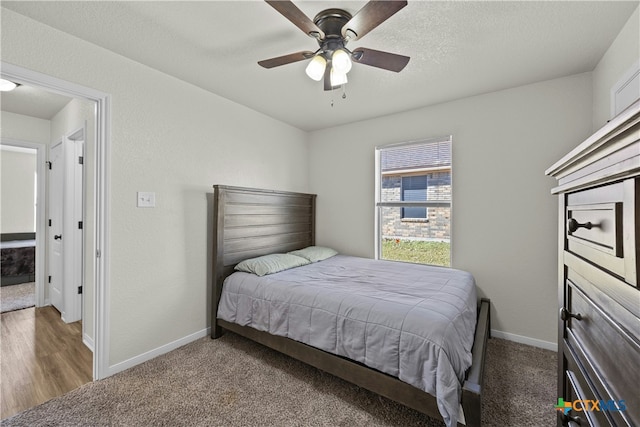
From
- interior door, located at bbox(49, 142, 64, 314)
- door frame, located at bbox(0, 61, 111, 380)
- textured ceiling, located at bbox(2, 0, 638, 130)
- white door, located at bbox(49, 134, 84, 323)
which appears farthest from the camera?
interior door, located at bbox(49, 142, 64, 314)

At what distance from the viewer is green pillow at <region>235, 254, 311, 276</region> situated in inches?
105

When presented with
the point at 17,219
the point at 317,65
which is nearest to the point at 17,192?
the point at 17,219

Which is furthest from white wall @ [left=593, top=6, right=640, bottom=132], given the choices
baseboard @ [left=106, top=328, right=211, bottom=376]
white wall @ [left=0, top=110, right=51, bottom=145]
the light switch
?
white wall @ [left=0, top=110, right=51, bottom=145]

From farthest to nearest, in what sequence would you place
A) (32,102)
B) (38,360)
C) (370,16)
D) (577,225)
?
(32,102) < (38,360) < (370,16) < (577,225)

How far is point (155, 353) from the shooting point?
2.40 meters

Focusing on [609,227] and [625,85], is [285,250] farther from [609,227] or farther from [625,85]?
[625,85]

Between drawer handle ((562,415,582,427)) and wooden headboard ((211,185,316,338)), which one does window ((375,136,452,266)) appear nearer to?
wooden headboard ((211,185,316,338))

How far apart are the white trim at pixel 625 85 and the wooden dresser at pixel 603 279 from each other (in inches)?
52.8

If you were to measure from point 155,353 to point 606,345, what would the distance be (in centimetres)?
287

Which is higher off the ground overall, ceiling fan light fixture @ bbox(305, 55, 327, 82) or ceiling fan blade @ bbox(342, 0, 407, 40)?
ceiling fan blade @ bbox(342, 0, 407, 40)

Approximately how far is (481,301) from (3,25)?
13.9ft

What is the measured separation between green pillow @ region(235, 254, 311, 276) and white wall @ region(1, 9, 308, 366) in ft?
1.42

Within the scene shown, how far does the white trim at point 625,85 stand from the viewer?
5.54 feet

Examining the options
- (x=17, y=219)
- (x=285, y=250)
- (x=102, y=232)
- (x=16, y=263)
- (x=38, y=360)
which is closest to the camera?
(x=102, y=232)
